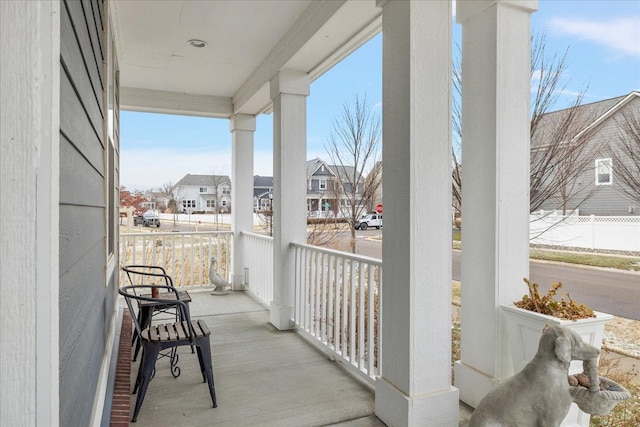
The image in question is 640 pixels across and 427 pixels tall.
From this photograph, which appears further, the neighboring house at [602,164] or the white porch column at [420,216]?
the white porch column at [420,216]

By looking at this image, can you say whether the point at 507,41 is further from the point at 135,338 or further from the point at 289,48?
the point at 135,338

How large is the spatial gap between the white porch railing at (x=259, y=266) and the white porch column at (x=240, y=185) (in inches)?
4.5

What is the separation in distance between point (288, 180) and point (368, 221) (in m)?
1.37

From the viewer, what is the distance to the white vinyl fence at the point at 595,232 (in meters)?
1.91

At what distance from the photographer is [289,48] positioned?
382 cm

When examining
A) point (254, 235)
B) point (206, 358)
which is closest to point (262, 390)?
point (206, 358)

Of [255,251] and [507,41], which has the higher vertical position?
[507,41]

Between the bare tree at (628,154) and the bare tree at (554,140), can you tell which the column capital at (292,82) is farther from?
the bare tree at (628,154)

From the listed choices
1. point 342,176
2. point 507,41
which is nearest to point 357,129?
point 342,176

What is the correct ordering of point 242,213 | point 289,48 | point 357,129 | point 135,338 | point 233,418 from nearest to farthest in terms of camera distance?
1. point 233,418
2. point 135,338
3. point 289,48
4. point 357,129
5. point 242,213

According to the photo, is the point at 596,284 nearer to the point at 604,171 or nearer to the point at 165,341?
the point at 604,171

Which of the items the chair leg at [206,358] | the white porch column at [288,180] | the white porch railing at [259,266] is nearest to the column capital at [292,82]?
the white porch column at [288,180]

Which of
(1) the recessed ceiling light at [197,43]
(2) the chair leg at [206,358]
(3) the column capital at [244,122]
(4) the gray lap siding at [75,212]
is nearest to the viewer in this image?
(4) the gray lap siding at [75,212]

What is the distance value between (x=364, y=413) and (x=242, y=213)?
13.6 feet
